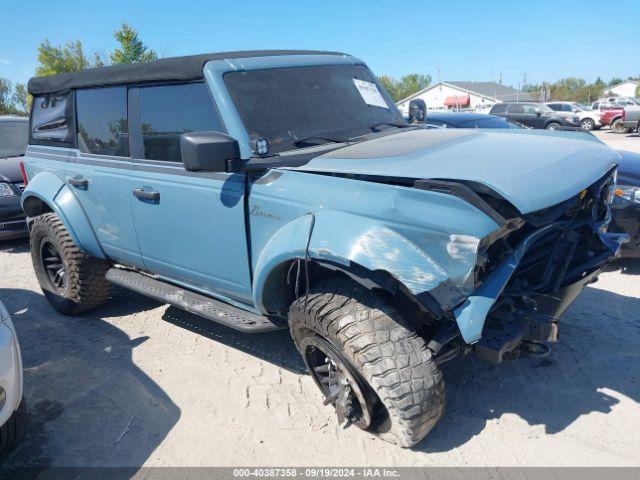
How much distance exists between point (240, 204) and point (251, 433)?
4.35ft

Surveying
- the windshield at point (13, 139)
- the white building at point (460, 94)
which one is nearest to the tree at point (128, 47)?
the windshield at point (13, 139)

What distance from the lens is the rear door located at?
160 inches

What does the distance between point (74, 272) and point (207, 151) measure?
8.17ft

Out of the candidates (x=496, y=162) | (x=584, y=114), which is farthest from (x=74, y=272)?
(x=584, y=114)

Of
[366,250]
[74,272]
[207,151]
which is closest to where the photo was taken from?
[366,250]

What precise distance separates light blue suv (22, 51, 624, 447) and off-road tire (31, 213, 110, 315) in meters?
0.27

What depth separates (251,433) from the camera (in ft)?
10.2

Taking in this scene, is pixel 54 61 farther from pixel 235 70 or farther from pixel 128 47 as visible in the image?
pixel 235 70

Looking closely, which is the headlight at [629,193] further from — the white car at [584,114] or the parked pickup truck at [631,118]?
the white car at [584,114]

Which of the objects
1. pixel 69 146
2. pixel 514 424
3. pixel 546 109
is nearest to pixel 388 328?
pixel 514 424

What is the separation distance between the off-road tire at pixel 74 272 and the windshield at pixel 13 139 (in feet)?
13.9

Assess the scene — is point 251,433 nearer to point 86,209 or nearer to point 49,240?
point 86,209

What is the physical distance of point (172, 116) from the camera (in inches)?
145

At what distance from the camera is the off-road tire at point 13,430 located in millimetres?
2852
